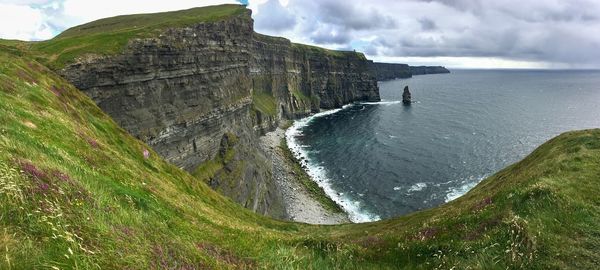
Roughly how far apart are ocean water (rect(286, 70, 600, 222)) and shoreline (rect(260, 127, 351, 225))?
11.3 ft

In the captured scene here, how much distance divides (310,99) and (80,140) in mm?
180903

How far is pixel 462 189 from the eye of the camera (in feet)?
265

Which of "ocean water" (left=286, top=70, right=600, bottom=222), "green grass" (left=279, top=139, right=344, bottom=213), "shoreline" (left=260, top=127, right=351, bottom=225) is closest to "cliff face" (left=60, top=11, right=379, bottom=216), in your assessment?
"shoreline" (left=260, top=127, right=351, bottom=225)

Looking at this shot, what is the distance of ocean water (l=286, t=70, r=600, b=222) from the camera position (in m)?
80.8

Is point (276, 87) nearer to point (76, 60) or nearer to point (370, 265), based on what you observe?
point (76, 60)

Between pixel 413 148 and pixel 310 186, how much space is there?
4343cm

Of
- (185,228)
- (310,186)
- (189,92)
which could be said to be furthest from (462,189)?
(185,228)

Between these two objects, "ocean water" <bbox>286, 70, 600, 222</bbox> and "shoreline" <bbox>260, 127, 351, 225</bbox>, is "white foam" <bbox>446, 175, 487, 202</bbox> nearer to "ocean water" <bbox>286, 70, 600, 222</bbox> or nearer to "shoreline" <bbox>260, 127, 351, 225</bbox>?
"ocean water" <bbox>286, 70, 600, 222</bbox>

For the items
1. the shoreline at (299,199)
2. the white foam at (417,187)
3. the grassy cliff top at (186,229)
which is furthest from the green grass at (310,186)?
the grassy cliff top at (186,229)

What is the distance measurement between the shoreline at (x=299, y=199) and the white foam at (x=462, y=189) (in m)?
23.5

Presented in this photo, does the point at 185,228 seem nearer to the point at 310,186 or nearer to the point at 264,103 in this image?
the point at 310,186

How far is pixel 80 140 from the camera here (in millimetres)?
21047

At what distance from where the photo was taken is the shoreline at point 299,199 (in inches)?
2842

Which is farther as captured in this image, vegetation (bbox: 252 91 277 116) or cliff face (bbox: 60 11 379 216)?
vegetation (bbox: 252 91 277 116)
